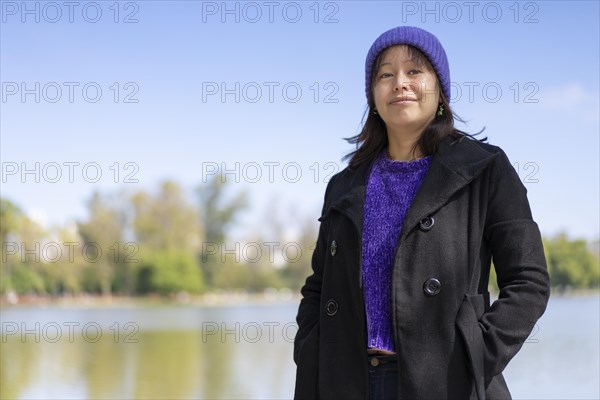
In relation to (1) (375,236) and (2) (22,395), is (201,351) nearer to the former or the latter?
(2) (22,395)

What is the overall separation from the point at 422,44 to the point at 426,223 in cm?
44

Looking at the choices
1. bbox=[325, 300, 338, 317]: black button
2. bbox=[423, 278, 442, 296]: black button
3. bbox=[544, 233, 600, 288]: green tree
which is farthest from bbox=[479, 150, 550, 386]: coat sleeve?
bbox=[544, 233, 600, 288]: green tree

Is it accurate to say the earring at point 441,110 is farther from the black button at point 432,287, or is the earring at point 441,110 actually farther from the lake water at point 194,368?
the lake water at point 194,368

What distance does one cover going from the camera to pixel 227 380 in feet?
30.4

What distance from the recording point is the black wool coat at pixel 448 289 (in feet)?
5.66

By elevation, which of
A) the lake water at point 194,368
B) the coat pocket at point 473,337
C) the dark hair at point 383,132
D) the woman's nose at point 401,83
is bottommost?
the lake water at point 194,368

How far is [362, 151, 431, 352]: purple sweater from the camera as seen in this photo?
71.8 inches

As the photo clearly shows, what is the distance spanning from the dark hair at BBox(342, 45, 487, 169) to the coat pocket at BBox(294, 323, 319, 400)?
47cm

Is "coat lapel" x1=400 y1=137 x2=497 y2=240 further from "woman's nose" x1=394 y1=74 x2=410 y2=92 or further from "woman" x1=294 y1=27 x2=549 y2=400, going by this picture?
"woman's nose" x1=394 y1=74 x2=410 y2=92

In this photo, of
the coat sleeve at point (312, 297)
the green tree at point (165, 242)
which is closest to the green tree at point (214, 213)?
the green tree at point (165, 242)

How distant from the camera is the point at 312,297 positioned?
208cm

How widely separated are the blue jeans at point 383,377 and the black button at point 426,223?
0.30 meters

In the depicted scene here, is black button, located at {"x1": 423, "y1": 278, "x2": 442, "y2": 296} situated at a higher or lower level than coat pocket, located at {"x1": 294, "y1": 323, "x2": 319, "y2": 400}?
higher

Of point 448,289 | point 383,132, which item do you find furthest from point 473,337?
point 383,132
